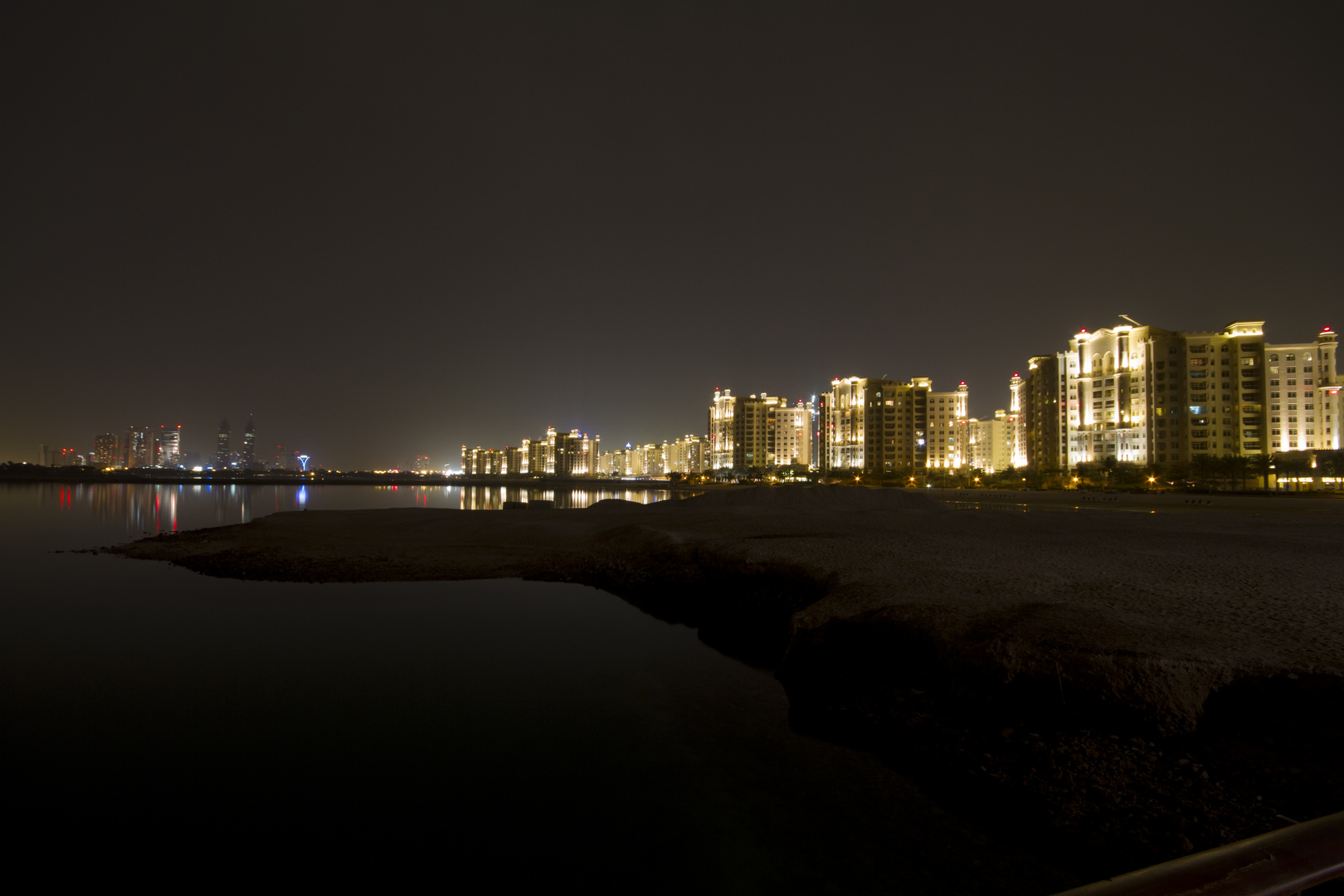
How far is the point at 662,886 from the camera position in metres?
4.75

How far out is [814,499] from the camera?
117 ft

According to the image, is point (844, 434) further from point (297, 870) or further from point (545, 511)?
point (297, 870)

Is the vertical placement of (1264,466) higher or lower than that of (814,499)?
higher

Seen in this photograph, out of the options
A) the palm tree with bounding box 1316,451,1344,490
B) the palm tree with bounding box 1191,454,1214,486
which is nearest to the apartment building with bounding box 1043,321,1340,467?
the palm tree with bounding box 1316,451,1344,490

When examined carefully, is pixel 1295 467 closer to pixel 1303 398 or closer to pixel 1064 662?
pixel 1303 398

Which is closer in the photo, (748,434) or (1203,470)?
(1203,470)

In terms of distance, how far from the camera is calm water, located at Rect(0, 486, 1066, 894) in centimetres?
→ 504

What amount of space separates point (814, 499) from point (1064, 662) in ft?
97.1

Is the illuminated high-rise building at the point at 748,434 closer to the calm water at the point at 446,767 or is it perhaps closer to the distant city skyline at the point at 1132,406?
the distant city skyline at the point at 1132,406

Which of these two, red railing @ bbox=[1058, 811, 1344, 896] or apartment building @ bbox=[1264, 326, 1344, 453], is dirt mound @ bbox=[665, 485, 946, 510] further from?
apartment building @ bbox=[1264, 326, 1344, 453]

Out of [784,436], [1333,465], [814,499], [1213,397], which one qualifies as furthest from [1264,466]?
[784,436]

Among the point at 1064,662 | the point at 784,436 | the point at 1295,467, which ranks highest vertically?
the point at 784,436

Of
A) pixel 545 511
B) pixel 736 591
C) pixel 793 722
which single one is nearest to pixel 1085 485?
pixel 545 511

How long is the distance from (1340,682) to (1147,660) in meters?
1.58
